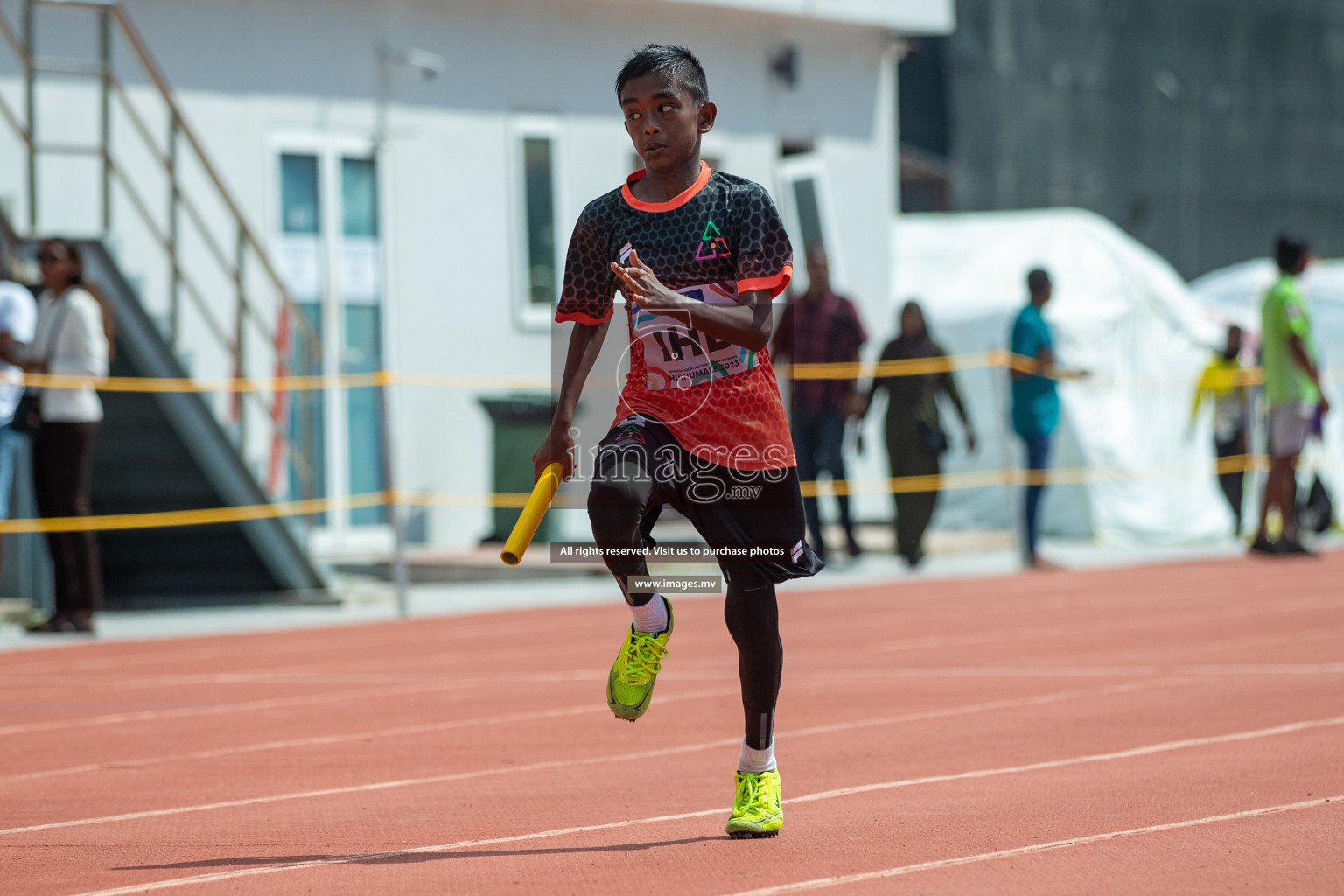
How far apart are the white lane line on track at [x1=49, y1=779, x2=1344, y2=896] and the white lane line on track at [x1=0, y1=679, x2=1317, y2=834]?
0.61m

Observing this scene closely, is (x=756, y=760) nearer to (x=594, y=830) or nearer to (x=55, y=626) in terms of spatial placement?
(x=594, y=830)

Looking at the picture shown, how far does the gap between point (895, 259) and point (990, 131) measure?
5237mm

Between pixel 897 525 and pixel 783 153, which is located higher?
pixel 783 153

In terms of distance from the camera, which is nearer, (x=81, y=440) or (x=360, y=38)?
(x=81, y=440)

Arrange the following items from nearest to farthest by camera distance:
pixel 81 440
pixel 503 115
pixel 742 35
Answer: pixel 81 440 < pixel 503 115 < pixel 742 35

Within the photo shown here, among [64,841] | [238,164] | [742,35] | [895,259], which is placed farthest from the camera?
[895,259]

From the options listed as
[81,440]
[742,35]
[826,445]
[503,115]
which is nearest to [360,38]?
[503,115]

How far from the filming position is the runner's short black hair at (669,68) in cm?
434

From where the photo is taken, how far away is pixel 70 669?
29.2ft

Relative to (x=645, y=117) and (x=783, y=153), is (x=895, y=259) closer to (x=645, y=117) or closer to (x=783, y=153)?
(x=783, y=153)

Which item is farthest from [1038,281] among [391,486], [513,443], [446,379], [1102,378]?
[446,379]

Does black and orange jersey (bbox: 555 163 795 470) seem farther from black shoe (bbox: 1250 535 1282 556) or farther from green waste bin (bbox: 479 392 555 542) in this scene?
black shoe (bbox: 1250 535 1282 556)

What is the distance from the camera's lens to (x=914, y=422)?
46.5 ft

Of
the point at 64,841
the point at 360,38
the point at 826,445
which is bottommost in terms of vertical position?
the point at 64,841
